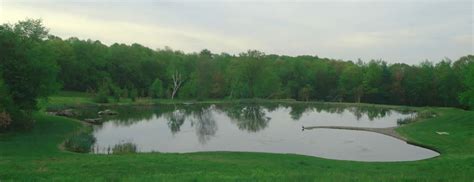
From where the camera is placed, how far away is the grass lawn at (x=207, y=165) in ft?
49.6

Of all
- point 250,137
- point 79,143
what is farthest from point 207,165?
point 250,137

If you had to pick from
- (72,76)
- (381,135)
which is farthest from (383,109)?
(72,76)

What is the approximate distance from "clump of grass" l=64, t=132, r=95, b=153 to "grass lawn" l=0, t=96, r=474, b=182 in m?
0.76

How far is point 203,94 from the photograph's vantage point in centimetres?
9488

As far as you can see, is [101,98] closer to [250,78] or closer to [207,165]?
[250,78]

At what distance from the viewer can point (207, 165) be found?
2075cm

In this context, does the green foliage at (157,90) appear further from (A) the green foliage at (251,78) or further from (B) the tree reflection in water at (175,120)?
(B) the tree reflection in water at (175,120)

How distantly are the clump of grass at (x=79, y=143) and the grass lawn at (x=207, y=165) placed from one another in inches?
29.9

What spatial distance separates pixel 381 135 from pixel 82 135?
91.3 feet

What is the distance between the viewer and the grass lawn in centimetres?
1512

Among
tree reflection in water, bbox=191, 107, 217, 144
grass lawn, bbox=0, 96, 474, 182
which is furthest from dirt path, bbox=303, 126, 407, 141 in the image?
tree reflection in water, bbox=191, 107, 217, 144

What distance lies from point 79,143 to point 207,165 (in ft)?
48.7

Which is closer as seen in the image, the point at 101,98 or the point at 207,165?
the point at 207,165

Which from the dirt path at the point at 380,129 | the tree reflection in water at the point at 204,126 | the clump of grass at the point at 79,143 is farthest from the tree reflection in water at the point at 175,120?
the dirt path at the point at 380,129
